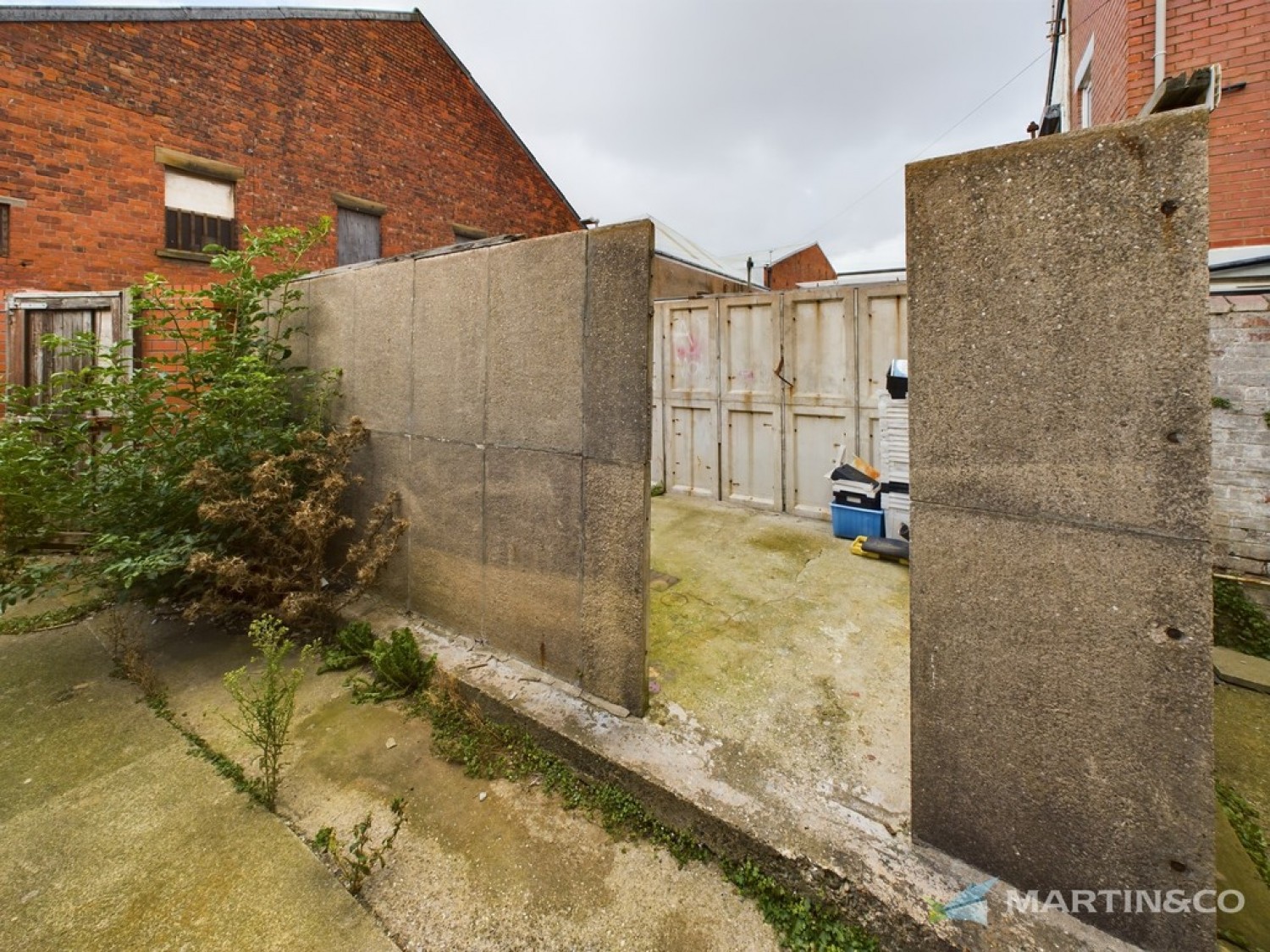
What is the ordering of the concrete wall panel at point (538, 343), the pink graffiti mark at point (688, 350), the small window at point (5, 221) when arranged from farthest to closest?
1. the pink graffiti mark at point (688, 350)
2. the small window at point (5, 221)
3. the concrete wall panel at point (538, 343)

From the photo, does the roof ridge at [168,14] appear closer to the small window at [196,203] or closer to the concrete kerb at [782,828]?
the small window at [196,203]

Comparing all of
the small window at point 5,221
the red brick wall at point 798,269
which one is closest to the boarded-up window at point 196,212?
the small window at point 5,221

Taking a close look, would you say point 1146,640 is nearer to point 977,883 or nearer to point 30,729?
point 977,883

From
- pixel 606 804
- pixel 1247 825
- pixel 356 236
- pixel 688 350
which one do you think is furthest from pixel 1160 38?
pixel 356 236

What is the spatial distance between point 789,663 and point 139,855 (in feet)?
9.46

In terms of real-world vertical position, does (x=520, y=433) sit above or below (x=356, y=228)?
below

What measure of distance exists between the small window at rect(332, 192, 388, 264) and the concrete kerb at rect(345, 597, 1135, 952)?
8.56 m

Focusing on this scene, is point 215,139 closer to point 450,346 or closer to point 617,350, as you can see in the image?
point 450,346

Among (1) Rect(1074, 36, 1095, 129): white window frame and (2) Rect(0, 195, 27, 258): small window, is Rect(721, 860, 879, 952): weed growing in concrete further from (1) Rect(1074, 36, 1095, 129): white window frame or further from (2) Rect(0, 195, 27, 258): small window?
(1) Rect(1074, 36, 1095, 129): white window frame

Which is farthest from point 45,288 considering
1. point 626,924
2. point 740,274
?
point 740,274

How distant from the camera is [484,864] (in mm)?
1906

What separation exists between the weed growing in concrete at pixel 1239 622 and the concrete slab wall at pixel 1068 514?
298cm

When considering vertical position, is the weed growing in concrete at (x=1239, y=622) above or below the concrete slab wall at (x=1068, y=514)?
below

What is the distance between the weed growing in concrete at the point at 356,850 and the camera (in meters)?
1.81
